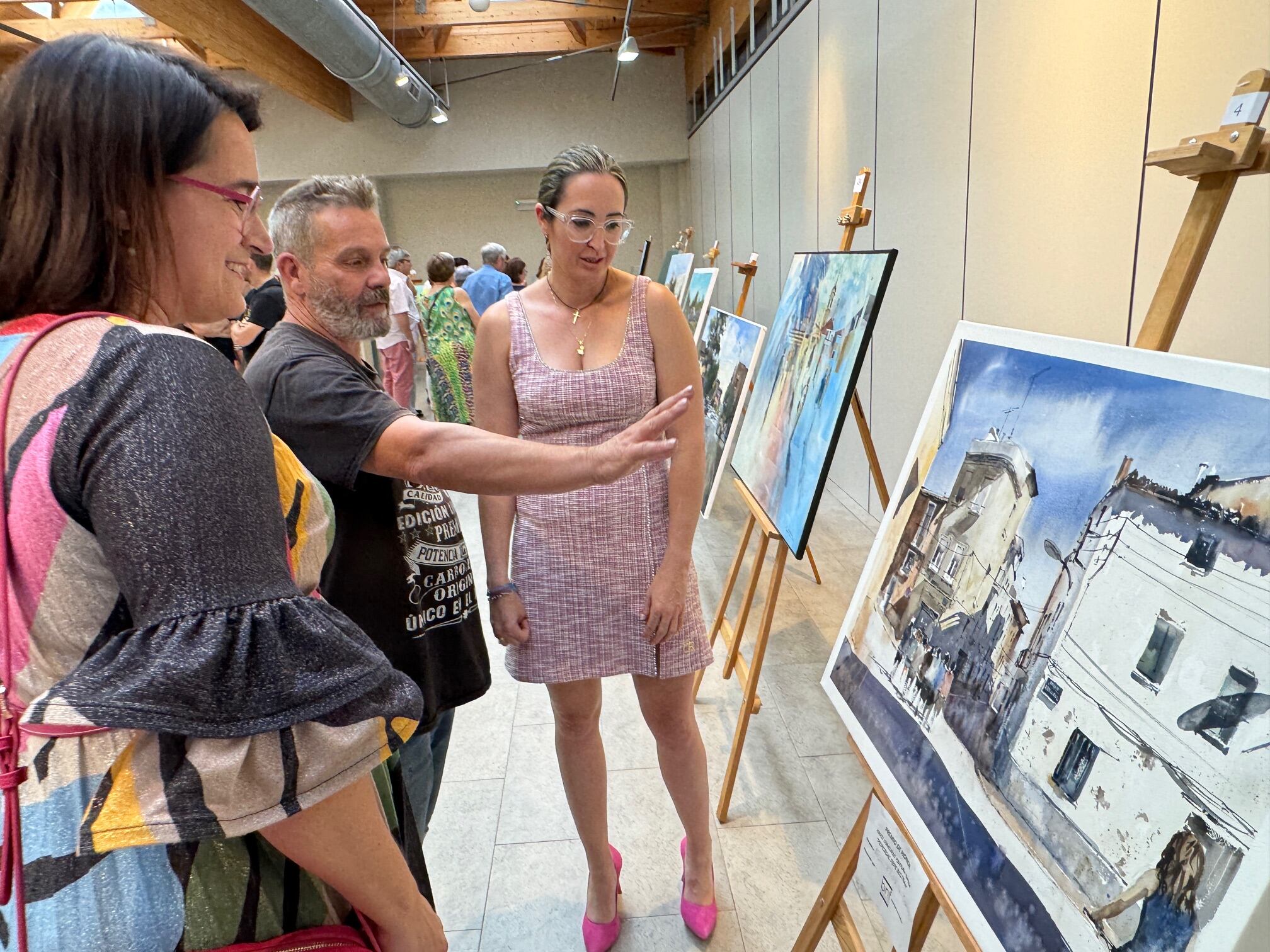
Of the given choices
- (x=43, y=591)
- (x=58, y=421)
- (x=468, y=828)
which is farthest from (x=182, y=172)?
(x=468, y=828)

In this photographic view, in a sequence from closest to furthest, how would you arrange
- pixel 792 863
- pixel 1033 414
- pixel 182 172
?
pixel 182 172 → pixel 1033 414 → pixel 792 863

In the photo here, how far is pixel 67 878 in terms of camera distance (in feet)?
1.82

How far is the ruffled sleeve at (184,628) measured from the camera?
518mm

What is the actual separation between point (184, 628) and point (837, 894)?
1018 mm

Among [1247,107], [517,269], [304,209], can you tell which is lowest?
[517,269]

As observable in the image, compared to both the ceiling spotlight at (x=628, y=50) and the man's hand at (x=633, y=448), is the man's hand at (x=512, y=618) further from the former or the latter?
the ceiling spotlight at (x=628, y=50)

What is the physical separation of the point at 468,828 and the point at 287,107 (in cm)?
1090

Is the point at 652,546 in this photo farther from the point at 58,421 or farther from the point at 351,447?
the point at 58,421

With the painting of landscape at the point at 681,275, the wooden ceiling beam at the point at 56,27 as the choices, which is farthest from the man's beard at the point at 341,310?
the wooden ceiling beam at the point at 56,27

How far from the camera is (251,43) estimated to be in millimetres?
6203

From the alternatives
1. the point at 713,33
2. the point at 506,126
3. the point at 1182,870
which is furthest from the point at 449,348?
the point at 506,126

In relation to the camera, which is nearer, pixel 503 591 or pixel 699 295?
pixel 503 591

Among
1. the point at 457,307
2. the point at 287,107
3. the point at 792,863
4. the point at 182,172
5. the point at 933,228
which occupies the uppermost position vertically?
the point at 287,107

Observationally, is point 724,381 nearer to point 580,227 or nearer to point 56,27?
point 580,227
